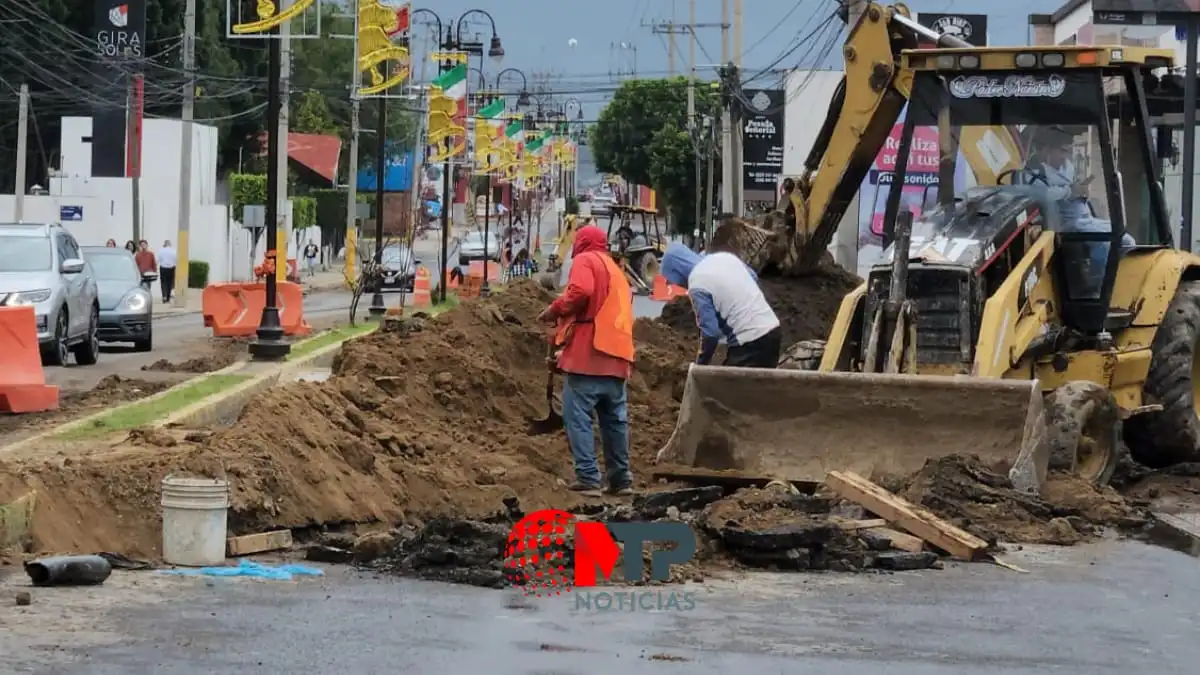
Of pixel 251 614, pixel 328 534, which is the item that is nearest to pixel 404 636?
pixel 251 614

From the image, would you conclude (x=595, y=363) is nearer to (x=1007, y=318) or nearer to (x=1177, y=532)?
(x=1007, y=318)

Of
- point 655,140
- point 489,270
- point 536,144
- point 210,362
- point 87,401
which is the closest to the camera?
point 87,401

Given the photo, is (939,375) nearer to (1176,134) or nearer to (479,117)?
(1176,134)

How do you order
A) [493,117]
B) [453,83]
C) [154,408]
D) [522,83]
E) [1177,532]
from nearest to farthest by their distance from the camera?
[1177,532] < [154,408] < [453,83] < [493,117] < [522,83]

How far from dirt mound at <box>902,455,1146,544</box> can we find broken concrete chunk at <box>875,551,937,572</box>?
0.73m

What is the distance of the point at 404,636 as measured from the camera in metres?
7.68

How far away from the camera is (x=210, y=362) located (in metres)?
23.2

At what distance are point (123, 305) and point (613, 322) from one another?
15.5m

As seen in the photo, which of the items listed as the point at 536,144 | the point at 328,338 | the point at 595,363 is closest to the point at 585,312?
the point at 595,363

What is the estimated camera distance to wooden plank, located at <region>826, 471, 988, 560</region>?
1028 centimetres

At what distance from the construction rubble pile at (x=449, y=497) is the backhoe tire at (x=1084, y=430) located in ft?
0.95

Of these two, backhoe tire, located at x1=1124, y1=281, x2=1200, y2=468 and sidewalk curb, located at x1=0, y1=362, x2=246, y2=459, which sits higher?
backhoe tire, located at x1=1124, y1=281, x2=1200, y2=468

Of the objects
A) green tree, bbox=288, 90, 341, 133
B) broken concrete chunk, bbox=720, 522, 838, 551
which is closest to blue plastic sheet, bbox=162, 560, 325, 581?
broken concrete chunk, bbox=720, 522, 838, 551

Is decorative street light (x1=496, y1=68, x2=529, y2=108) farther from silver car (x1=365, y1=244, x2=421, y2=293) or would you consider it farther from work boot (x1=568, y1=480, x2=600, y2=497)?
work boot (x1=568, y1=480, x2=600, y2=497)
